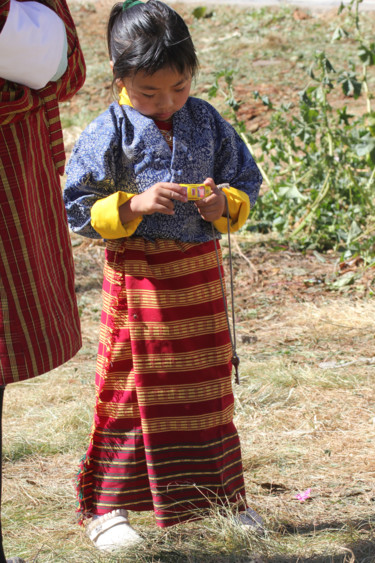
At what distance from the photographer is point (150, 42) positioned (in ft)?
5.94

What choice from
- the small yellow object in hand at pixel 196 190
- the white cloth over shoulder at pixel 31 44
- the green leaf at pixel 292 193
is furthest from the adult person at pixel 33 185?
the green leaf at pixel 292 193

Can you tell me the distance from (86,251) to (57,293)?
3542mm

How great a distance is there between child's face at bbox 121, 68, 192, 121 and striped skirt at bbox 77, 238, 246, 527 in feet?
1.11

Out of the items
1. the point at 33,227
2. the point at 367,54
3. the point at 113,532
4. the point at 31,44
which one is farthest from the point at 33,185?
the point at 367,54

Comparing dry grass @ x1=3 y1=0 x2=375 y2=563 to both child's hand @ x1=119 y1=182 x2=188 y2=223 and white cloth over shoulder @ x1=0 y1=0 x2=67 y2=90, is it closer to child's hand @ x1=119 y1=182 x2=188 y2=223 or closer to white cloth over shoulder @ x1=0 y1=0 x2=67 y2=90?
child's hand @ x1=119 y1=182 x2=188 y2=223

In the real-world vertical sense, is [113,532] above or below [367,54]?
below

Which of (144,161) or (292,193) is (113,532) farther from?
(292,193)

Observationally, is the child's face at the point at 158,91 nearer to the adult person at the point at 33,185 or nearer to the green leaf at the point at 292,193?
the adult person at the point at 33,185

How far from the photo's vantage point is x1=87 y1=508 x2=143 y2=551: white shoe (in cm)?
201

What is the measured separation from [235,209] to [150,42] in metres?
0.48

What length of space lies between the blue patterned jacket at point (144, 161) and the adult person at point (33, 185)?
25 centimetres

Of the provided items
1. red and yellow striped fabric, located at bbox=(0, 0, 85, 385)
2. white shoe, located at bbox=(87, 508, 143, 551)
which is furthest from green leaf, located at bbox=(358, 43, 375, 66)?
white shoe, located at bbox=(87, 508, 143, 551)

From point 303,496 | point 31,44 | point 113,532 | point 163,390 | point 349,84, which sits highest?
point 31,44

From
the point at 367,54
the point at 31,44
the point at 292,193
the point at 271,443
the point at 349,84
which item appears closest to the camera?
the point at 31,44
